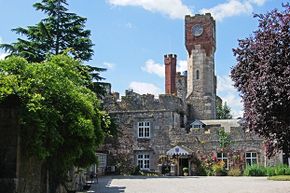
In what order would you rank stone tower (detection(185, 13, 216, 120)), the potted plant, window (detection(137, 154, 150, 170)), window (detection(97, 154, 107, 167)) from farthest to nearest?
stone tower (detection(185, 13, 216, 120)) → window (detection(137, 154, 150, 170)) → window (detection(97, 154, 107, 167)) → the potted plant

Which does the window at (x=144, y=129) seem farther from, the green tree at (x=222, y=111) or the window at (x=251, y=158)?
the green tree at (x=222, y=111)

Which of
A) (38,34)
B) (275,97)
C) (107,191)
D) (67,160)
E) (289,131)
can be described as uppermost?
(38,34)

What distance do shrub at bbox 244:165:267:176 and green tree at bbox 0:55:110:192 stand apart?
66.3 ft

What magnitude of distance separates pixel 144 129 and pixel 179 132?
2751 mm

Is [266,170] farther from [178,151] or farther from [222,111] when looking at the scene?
[222,111]

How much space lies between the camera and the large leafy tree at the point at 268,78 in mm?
12398

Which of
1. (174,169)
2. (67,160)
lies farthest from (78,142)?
(174,169)

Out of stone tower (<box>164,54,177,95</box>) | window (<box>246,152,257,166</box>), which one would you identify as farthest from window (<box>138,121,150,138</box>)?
stone tower (<box>164,54,177,95</box>)

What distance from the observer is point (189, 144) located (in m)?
34.6

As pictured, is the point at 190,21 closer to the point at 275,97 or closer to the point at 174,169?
the point at 174,169

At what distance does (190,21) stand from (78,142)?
30157mm

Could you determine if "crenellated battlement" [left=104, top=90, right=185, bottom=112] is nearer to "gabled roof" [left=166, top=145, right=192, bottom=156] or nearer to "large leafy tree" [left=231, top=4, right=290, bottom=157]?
"gabled roof" [left=166, top=145, right=192, bottom=156]

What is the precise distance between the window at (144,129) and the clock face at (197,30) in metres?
10.2

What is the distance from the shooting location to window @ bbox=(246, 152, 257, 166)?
1304 inches
